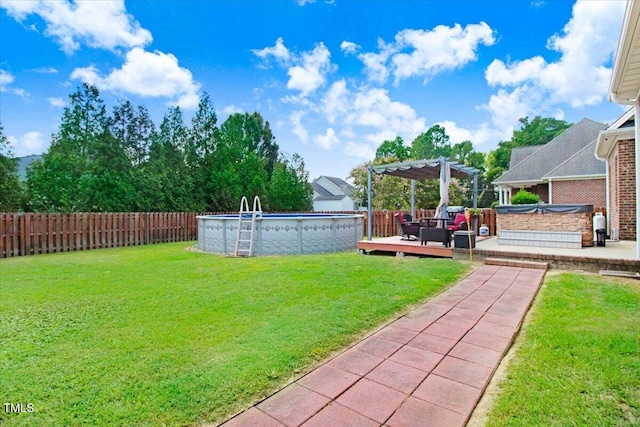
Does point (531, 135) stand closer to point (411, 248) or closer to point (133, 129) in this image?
point (411, 248)

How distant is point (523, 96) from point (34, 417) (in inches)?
1419

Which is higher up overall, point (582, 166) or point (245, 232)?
point (582, 166)

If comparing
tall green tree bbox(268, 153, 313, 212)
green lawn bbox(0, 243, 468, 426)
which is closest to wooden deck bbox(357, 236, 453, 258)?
green lawn bbox(0, 243, 468, 426)

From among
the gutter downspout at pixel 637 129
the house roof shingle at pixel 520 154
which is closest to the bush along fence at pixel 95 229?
the gutter downspout at pixel 637 129

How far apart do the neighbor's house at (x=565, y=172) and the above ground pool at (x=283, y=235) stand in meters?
12.1

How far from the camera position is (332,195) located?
144ft

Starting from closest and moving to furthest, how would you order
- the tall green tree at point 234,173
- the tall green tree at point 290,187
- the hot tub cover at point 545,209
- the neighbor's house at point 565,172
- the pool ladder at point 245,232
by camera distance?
the hot tub cover at point 545,209
the pool ladder at point 245,232
the neighbor's house at point 565,172
the tall green tree at point 234,173
the tall green tree at point 290,187

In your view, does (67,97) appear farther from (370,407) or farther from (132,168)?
(370,407)

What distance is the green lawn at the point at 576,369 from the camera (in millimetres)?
2023

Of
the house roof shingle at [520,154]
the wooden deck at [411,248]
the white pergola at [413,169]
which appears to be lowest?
the wooden deck at [411,248]

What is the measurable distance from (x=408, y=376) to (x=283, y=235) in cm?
759

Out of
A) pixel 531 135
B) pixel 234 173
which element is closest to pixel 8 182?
pixel 234 173

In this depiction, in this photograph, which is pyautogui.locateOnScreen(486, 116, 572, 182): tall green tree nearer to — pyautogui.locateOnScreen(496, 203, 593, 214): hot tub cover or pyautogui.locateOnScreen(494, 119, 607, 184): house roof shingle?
pyautogui.locateOnScreen(494, 119, 607, 184): house roof shingle

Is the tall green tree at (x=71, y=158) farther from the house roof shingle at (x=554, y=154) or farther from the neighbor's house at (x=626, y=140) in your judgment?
the house roof shingle at (x=554, y=154)
